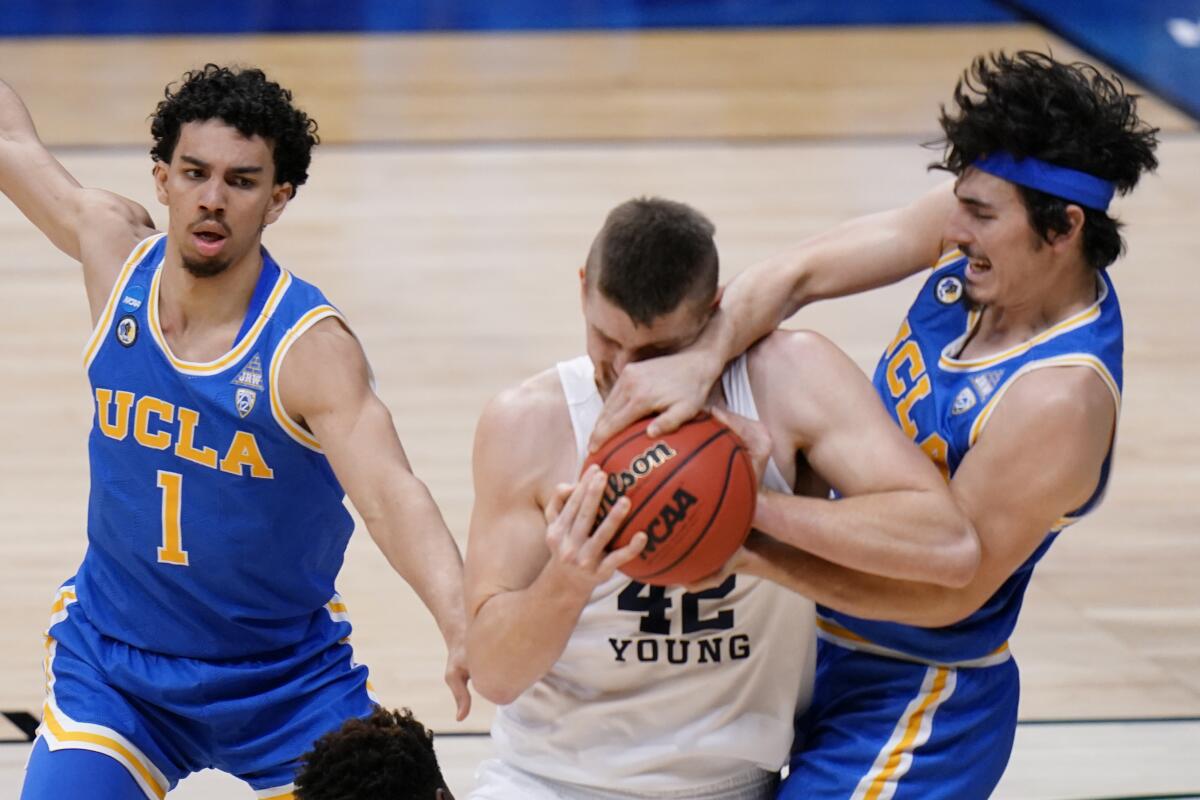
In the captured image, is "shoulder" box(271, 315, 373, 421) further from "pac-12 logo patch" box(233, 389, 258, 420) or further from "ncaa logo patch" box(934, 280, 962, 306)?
"ncaa logo patch" box(934, 280, 962, 306)

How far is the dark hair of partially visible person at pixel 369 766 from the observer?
3.13 m

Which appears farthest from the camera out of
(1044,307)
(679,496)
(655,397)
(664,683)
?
(1044,307)

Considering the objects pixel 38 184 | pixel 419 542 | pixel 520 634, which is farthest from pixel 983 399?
pixel 38 184

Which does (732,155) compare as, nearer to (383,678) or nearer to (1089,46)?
(1089,46)

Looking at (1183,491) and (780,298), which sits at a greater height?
(780,298)

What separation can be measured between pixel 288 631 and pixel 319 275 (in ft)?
17.4

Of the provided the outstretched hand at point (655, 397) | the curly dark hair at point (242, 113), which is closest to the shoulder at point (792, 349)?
the outstretched hand at point (655, 397)

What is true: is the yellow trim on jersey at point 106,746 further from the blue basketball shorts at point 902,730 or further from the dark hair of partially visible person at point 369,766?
the blue basketball shorts at point 902,730

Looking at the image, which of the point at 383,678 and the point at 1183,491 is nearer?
the point at 383,678

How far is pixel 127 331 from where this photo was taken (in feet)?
13.2

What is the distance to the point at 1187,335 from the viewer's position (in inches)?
347

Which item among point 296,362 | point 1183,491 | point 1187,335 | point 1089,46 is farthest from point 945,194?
point 1089,46

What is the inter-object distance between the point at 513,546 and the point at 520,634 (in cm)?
18

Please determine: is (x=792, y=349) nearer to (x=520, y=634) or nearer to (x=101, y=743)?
(x=520, y=634)
